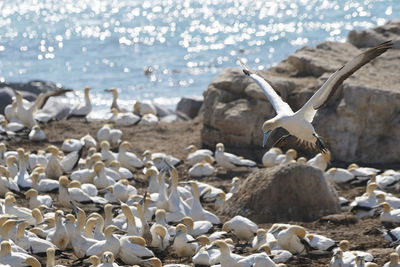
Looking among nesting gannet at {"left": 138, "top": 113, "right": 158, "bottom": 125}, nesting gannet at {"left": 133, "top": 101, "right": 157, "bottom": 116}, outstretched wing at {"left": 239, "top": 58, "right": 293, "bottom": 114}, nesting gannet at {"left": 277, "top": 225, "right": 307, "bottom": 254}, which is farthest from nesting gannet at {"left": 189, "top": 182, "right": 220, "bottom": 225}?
nesting gannet at {"left": 133, "top": 101, "right": 157, "bottom": 116}

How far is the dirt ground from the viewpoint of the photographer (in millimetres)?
11039

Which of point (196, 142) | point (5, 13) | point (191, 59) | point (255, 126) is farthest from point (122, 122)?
point (5, 13)

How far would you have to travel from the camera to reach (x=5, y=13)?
4691 centimetres

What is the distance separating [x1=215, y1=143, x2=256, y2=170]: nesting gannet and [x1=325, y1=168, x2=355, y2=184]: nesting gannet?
1500 mm

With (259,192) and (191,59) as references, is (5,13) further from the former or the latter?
(259,192)

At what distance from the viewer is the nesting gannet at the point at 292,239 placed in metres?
10.8

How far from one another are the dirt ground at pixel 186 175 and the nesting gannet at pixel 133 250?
0.41 metres

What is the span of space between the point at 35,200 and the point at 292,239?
3825 millimetres

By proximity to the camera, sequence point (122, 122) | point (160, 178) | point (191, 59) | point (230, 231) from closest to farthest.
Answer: point (230, 231) < point (160, 178) < point (122, 122) < point (191, 59)

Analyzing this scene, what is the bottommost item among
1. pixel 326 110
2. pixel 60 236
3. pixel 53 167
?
pixel 53 167

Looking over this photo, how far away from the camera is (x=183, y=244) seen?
10984 mm

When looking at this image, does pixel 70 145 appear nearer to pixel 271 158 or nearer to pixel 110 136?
pixel 110 136

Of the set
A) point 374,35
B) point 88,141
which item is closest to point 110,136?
point 88,141

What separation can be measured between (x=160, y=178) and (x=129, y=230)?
2448mm
